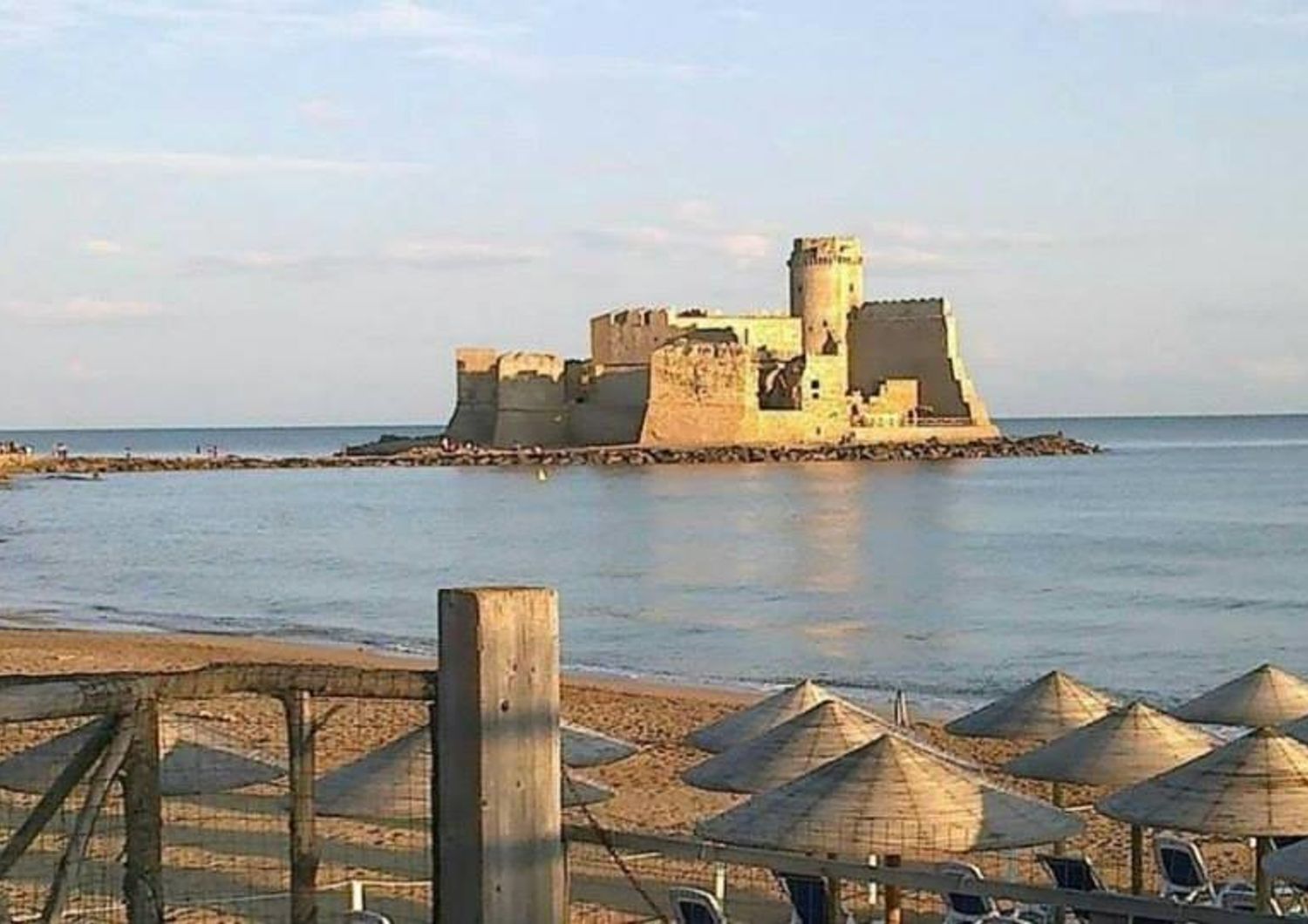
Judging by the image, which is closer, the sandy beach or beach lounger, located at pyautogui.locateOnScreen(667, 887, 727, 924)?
beach lounger, located at pyautogui.locateOnScreen(667, 887, 727, 924)

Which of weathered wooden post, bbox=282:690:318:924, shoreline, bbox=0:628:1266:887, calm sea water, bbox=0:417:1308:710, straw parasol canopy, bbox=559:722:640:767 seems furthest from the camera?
calm sea water, bbox=0:417:1308:710

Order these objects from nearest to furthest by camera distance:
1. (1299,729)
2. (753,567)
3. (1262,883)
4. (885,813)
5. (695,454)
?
(885,813) < (1262,883) < (1299,729) < (753,567) < (695,454)

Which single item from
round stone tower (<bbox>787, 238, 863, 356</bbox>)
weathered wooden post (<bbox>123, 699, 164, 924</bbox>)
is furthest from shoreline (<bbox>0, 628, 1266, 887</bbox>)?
round stone tower (<bbox>787, 238, 863, 356</bbox>)

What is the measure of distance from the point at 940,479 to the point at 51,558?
37455mm

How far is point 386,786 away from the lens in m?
6.83

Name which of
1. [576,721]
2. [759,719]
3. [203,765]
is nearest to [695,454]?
[576,721]

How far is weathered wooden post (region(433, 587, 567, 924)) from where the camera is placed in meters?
3.01

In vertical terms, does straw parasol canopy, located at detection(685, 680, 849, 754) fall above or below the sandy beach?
above

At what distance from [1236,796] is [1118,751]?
4.75 ft

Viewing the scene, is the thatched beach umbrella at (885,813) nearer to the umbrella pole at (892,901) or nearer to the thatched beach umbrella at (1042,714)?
the umbrella pole at (892,901)

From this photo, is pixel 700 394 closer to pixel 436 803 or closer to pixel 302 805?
pixel 302 805

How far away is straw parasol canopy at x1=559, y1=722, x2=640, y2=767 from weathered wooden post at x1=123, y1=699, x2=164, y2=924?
4708 millimetres

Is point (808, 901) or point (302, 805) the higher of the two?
point (302, 805)

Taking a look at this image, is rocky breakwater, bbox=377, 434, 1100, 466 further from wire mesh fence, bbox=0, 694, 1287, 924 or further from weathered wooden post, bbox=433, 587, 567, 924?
weathered wooden post, bbox=433, 587, 567, 924
